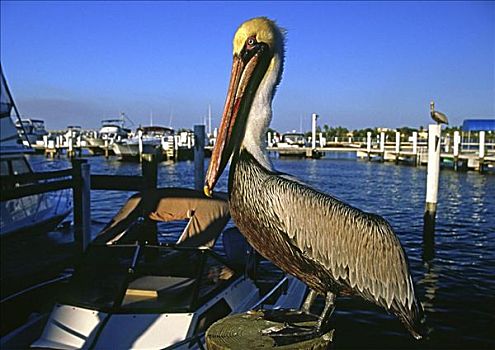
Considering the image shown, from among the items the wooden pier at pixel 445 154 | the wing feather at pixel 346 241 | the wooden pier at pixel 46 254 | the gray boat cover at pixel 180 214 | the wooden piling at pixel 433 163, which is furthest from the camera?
the wooden pier at pixel 445 154

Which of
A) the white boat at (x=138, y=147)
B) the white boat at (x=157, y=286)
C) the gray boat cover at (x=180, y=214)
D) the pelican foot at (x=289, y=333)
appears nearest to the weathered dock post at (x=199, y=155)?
the white boat at (x=157, y=286)

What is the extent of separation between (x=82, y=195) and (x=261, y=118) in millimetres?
5943

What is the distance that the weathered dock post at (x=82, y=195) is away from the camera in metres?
7.84

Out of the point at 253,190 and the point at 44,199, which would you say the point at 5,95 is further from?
the point at 253,190

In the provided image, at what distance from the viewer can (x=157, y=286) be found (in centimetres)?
535

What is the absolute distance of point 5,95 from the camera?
12242 millimetres

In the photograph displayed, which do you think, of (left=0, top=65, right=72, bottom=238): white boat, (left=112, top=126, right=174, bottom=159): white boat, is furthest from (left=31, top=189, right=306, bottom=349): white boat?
(left=112, top=126, right=174, bottom=159): white boat

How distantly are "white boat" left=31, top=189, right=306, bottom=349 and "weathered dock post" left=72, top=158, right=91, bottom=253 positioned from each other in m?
1.61

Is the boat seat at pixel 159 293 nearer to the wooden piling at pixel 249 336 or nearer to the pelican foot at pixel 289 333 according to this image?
the wooden piling at pixel 249 336

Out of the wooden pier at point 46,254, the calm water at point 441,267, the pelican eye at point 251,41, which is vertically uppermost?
the pelican eye at point 251,41

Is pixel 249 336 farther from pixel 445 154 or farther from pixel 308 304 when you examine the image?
pixel 445 154

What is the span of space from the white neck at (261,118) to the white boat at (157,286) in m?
2.12

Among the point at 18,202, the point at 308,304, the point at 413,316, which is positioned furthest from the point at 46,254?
Result: the point at 413,316

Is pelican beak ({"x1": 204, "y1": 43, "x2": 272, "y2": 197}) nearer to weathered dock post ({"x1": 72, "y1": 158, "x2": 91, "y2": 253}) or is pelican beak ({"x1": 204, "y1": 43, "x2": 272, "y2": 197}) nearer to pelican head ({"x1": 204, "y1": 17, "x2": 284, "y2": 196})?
pelican head ({"x1": 204, "y1": 17, "x2": 284, "y2": 196})
